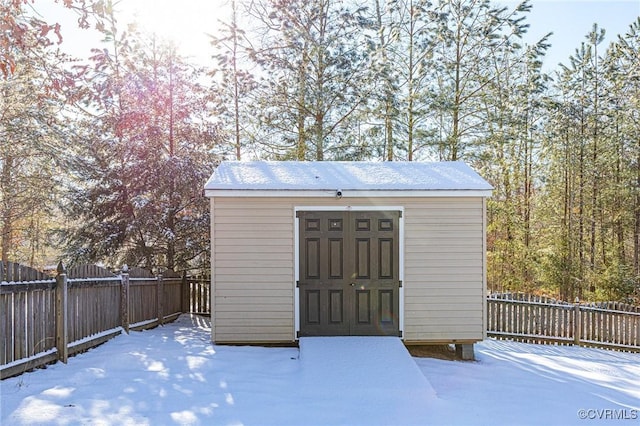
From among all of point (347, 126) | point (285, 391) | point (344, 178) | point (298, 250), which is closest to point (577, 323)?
point (344, 178)

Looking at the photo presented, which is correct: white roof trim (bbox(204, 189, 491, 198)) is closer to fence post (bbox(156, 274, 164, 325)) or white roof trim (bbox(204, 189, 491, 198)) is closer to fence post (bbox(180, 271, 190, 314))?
fence post (bbox(156, 274, 164, 325))

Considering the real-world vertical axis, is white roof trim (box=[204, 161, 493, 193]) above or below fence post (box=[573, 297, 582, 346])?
above

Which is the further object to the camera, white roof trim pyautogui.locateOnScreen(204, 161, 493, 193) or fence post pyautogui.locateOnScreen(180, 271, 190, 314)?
fence post pyautogui.locateOnScreen(180, 271, 190, 314)

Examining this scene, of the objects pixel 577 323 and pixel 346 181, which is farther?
pixel 577 323

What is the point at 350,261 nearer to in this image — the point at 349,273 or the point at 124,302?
the point at 349,273

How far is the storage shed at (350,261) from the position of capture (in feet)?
23.6

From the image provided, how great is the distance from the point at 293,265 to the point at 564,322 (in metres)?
6.12

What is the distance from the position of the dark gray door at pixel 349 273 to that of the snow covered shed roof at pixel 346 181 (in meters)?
0.39

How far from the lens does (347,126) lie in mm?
14156

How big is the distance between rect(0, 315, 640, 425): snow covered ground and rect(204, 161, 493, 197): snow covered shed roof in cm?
230

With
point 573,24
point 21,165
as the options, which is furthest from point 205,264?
point 573,24

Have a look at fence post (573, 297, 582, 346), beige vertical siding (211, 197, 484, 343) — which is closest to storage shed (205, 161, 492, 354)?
beige vertical siding (211, 197, 484, 343)

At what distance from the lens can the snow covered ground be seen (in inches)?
175

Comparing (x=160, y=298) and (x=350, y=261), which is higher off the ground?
(x=350, y=261)
